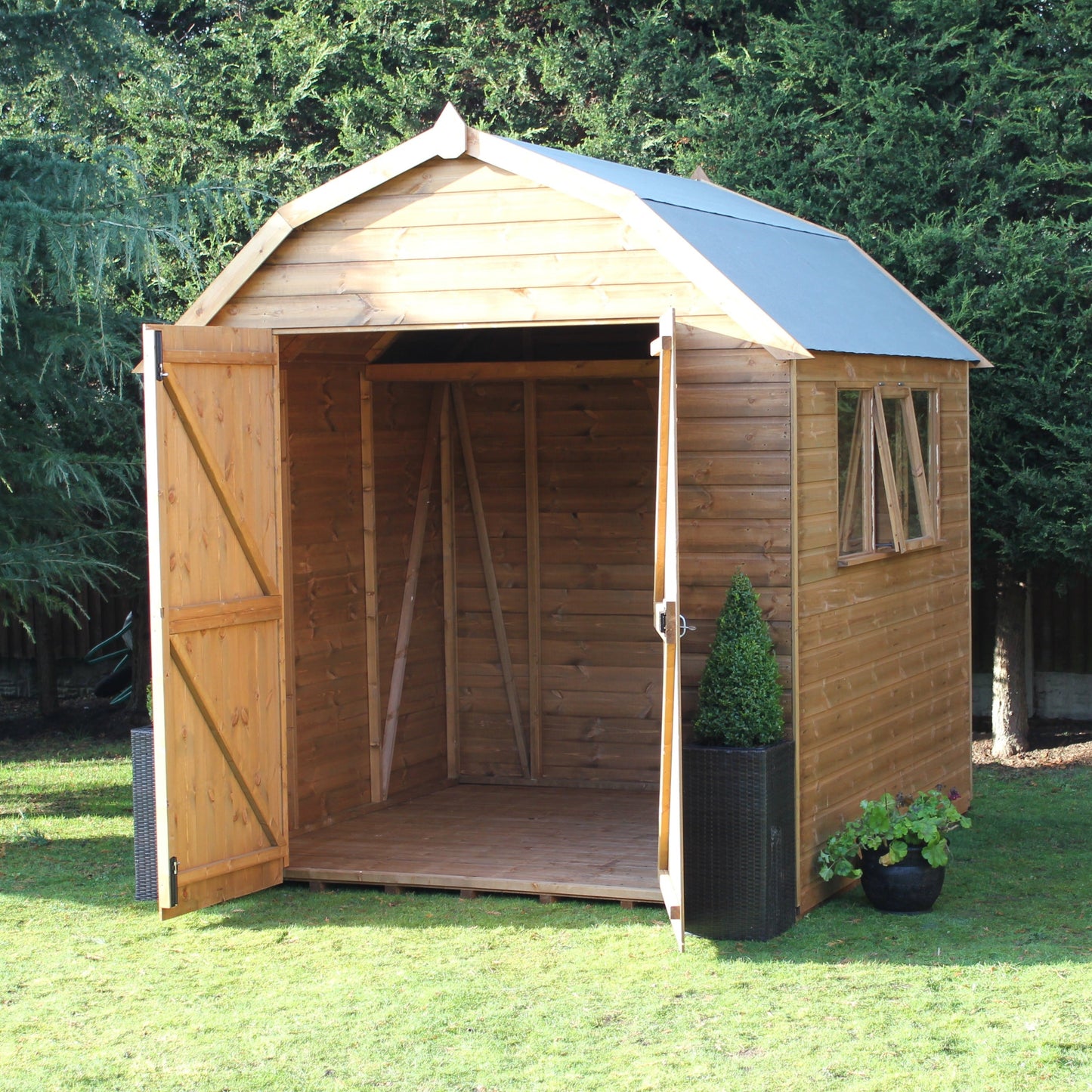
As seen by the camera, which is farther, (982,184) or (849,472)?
(982,184)

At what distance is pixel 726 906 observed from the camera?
21.3ft

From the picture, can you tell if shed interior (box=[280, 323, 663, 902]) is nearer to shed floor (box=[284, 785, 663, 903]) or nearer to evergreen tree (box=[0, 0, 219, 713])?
shed floor (box=[284, 785, 663, 903])

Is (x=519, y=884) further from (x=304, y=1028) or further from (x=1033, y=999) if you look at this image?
(x=1033, y=999)

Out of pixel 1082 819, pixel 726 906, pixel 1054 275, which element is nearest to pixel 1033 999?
pixel 726 906

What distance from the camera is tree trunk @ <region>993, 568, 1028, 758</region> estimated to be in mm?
11422

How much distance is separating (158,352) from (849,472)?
3335mm

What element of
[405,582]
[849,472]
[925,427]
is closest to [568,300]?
[849,472]

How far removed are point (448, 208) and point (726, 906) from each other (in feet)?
11.4

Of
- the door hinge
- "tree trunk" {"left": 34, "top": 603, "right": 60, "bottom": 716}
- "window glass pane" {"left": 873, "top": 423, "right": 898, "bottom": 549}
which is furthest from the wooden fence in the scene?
"window glass pane" {"left": 873, "top": 423, "right": 898, "bottom": 549}

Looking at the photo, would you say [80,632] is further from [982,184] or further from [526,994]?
[526,994]

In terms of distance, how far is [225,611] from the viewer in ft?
23.2

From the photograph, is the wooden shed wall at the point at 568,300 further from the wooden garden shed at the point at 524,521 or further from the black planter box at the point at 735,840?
the black planter box at the point at 735,840

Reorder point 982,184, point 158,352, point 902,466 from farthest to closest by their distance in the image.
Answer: point 982,184 < point 902,466 < point 158,352

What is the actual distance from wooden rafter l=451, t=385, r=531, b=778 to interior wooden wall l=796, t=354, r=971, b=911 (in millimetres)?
2658
